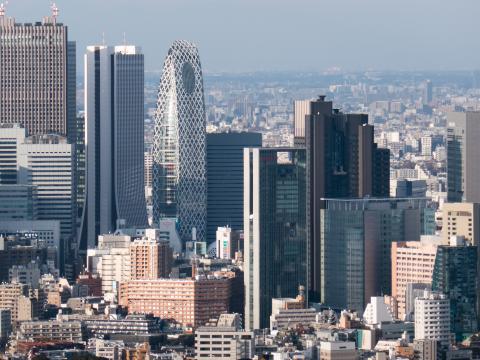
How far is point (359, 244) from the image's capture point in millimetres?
61156

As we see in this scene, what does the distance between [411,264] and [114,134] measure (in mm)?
25421

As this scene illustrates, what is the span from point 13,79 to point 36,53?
3.16 ft

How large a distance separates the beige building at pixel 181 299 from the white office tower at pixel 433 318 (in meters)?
6.34

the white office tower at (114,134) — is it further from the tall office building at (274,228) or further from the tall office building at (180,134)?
the tall office building at (274,228)

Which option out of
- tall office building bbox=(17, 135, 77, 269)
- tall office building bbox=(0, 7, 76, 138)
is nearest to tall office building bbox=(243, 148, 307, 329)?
tall office building bbox=(17, 135, 77, 269)

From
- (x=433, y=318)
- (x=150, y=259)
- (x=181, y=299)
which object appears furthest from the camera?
(x=150, y=259)

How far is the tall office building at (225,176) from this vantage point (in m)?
80.7

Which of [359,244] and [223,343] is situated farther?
[359,244]

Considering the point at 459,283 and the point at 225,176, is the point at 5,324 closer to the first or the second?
the point at 459,283

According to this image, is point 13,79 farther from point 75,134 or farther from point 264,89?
point 264,89

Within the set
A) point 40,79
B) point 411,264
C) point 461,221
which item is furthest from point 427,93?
point 411,264

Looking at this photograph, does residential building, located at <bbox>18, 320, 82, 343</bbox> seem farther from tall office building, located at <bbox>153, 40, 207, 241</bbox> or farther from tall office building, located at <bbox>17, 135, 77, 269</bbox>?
tall office building, located at <bbox>153, 40, 207, 241</bbox>

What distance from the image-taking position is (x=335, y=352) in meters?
49.3

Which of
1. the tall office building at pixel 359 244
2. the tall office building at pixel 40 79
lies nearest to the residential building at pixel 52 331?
the tall office building at pixel 359 244
